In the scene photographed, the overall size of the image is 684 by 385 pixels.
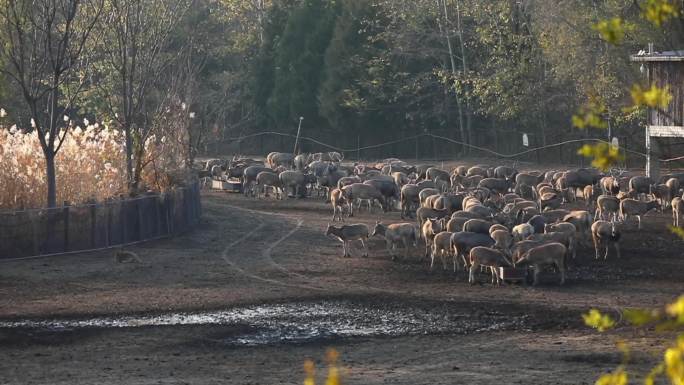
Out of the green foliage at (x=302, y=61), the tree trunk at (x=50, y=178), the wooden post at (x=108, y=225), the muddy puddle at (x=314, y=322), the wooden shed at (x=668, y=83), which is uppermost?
the green foliage at (x=302, y=61)

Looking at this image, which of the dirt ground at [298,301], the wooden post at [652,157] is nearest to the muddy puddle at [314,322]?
the dirt ground at [298,301]

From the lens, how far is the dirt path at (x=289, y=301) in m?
17.8

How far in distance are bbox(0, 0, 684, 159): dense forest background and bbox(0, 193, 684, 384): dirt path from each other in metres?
21.7

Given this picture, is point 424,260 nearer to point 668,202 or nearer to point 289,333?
point 289,333

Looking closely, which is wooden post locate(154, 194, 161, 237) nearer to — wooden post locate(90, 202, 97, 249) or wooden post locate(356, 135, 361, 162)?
wooden post locate(90, 202, 97, 249)

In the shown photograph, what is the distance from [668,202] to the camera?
41.9m

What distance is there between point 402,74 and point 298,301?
46576 millimetres

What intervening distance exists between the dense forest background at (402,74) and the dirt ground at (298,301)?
69.8ft

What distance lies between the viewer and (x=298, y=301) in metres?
24.9

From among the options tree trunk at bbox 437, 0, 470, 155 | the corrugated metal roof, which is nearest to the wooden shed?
the corrugated metal roof

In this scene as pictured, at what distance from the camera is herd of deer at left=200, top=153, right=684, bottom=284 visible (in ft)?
92.1

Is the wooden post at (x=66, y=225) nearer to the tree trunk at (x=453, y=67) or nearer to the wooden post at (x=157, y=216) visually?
the wooden post at (x=157, y=216)

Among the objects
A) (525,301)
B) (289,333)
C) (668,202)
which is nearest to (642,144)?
(668,202)

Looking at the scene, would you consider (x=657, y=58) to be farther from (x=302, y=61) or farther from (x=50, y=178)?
(x=302, y=61)
